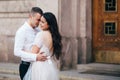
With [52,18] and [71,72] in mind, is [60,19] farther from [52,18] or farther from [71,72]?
[52,18]

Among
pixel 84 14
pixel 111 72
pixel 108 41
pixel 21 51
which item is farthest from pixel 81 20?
pixel 21 51

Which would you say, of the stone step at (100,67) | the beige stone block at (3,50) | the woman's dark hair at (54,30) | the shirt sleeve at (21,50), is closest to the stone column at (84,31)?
the stone step at (100,67)

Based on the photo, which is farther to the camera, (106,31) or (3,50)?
(3,50)

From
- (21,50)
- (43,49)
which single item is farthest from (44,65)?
(21,50)

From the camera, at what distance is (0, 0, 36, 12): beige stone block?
13.6m

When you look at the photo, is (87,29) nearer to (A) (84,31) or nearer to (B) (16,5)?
(A) (84,31)

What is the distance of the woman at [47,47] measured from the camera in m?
6.58

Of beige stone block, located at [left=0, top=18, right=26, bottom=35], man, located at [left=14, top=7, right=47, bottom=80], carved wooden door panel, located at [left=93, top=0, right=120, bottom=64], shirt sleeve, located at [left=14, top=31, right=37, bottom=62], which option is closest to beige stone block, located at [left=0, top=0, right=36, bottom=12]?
beige stone block, located at [left=0, top=18, right=26, bottom=35]

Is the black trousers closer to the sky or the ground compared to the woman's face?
closer to the ground

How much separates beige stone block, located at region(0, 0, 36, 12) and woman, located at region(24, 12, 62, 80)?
6787mm

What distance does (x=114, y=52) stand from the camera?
12.6 metres

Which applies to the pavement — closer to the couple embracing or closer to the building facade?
the building facade

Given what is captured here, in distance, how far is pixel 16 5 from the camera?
13781mm

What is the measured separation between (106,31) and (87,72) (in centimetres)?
154
